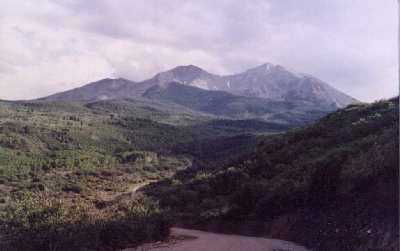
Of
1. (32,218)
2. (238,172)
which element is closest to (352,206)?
(32,218)

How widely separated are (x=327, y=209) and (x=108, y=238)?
403 inches

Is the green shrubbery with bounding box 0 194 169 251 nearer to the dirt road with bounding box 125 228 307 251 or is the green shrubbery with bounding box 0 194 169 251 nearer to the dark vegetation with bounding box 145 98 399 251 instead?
the dirt road with bounding box 125 228 307 251

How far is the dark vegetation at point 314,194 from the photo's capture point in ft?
59.9

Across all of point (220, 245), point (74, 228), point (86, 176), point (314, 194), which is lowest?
point (86, 176)

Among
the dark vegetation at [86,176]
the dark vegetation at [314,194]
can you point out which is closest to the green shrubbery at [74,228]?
the dark vegetation at [86,176]

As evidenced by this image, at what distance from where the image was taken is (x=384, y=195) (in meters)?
18.8

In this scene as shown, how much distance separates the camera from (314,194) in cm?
2581

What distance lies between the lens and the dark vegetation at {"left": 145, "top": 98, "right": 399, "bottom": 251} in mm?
18266

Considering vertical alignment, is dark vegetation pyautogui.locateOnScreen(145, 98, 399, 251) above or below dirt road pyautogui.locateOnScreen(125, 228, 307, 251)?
above

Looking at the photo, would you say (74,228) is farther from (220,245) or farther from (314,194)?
(314,194)

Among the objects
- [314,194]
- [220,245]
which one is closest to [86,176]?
[314,194]

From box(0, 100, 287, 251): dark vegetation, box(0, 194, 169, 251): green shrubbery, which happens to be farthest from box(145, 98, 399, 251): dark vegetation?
box(0, 194, 169, 251): green shrubbery

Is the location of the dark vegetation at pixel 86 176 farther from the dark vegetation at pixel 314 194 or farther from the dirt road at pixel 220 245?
the dark vegetation at pixel 314 194

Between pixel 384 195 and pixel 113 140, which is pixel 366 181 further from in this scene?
pixel 113 140
